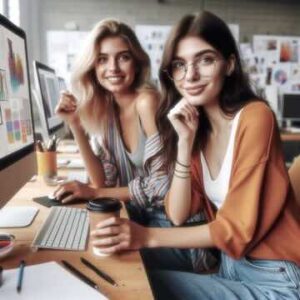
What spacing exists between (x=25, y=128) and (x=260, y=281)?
0.73 meters

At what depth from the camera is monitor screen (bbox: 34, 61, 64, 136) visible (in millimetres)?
1690

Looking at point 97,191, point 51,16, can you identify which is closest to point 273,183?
point 97,191

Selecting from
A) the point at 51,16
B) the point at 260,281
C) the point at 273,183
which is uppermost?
the point at 51,16

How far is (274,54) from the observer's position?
4230mm

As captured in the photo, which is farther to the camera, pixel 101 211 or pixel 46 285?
pixel 101 211

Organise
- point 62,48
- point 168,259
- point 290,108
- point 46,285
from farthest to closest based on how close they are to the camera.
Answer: point 290,108 → point 62,48 → point 168,259 → point 46,285

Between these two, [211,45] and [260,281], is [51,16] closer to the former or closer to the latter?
[211,45]

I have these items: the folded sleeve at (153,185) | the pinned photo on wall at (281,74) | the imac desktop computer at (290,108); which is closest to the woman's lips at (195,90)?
the folded sleeve at (153,185)

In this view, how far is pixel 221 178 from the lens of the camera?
1.04m

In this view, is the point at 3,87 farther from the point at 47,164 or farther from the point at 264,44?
the point at 264,44

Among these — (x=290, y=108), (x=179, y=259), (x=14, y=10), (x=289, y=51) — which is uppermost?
(x=14, y=10)

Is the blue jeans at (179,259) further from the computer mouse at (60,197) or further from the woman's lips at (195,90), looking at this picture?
the woman's lips at (195,90)

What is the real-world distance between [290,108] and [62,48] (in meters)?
2.37

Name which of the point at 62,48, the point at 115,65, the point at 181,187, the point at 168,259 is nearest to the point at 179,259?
the point at 168,259
